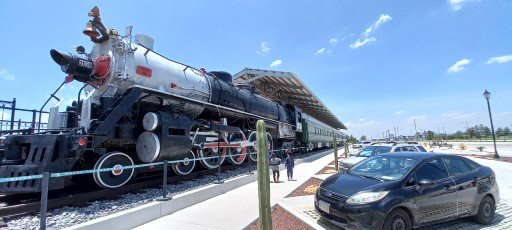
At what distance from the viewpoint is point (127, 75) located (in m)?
7.10

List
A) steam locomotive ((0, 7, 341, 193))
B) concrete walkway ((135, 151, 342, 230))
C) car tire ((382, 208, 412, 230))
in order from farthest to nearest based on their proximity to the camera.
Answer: steam locomotive ((0, 7, 341, 193)), concrete walkway ((135, 151, 342, 230)), car tire ((382, 208, 412, 230))

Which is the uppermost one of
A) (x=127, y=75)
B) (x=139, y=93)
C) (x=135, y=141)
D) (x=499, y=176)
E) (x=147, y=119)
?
(x=127, y=75)

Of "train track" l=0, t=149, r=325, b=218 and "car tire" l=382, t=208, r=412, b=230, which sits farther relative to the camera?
"train track" l=0, t=149, r=325, b=218

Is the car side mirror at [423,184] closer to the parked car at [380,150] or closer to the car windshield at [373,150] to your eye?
the parked car at [380,150]

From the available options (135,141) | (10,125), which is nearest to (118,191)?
(135,141)

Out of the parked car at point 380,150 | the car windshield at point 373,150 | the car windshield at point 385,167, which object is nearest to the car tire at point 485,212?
the car windshield at point 385,167

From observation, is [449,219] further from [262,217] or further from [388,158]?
[262,217]

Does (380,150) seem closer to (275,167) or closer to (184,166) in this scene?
(275,167)

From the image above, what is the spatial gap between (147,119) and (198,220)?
2.84 m

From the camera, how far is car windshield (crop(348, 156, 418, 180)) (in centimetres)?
514

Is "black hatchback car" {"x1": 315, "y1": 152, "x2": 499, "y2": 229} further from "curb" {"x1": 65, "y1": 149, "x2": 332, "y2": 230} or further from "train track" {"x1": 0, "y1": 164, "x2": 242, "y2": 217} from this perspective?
"train track" {"x1": 0, "y1": 164, "x2": 242, "y2": 217}

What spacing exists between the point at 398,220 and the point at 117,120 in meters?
5.78

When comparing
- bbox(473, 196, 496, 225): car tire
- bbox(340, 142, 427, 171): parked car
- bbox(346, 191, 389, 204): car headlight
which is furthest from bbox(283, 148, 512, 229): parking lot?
bbox(340, 142, 427, 171): parked car

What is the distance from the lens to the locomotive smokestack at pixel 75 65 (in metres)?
6.62
